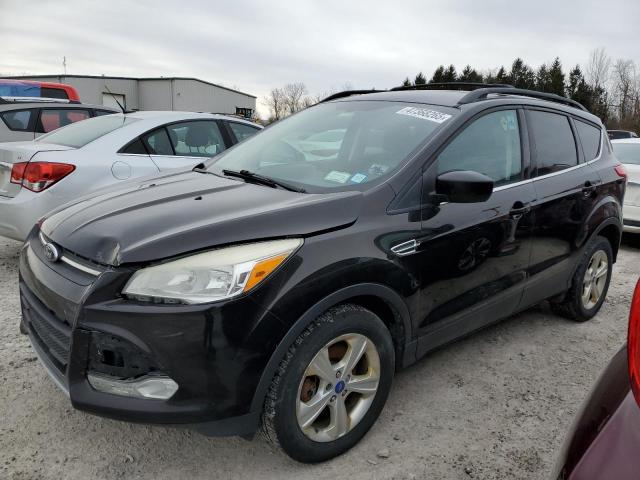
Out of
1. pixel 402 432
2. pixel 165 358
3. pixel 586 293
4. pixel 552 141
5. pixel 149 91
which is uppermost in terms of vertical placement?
pixel 149 91

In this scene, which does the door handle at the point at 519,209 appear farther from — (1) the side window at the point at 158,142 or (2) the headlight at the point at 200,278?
(1) the side window at the point at 158,142

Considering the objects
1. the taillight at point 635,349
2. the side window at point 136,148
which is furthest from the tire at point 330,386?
the side window at point 136,148

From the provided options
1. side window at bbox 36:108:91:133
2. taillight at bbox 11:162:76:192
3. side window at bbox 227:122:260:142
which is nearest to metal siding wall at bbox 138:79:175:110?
side window at bbox 36:108:91:133

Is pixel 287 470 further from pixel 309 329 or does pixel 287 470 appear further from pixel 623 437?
pixel 623 437

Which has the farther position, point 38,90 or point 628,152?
point 38,90

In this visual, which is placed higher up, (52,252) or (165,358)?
(52,252)

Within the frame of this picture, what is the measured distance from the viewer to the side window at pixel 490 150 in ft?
8.88

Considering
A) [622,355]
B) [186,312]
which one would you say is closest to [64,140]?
[186,312]

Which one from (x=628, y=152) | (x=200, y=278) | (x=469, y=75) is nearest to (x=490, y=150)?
(x=200, y=278)

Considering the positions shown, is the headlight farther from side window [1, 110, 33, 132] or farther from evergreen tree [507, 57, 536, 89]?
evergreen tree [507, 57, 536, 89]

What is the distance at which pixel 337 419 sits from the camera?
2254 mm

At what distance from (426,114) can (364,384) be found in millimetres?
1500

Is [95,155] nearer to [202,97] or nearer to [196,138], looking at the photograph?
[196,138]

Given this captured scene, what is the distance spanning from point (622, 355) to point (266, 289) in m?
1.16
